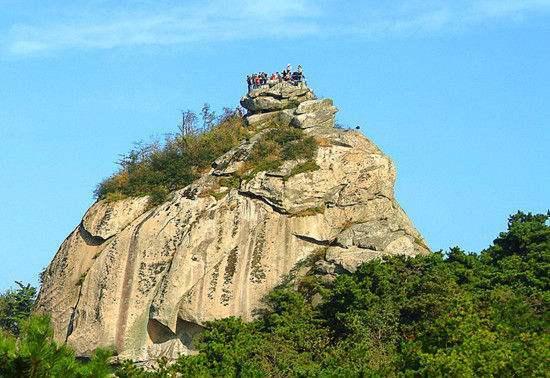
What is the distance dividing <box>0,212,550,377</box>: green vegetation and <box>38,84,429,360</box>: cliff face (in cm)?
128

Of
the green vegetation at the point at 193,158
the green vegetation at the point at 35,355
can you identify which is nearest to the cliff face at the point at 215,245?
the green vegetation at the point at 193,158

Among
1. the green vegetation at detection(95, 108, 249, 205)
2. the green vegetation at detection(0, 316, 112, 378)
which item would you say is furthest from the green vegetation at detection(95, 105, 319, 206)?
the green vegetation at detection(0, 316, 112, 378)

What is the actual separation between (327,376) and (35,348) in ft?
45.9

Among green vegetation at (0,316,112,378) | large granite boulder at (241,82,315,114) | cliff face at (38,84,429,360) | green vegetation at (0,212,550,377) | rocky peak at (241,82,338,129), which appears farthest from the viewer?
large granite boulder at (241,82,315,114)

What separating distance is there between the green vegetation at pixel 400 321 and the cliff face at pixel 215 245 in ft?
4.20

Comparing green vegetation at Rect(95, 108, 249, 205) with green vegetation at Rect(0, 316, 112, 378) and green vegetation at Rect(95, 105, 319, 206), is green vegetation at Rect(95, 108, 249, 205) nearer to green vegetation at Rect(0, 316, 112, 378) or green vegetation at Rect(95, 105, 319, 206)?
green vegetation at Rect(95, 105, 319, 206)

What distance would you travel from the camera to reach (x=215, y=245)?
161ft

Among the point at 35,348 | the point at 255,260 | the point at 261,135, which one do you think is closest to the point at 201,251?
the point at 255,260

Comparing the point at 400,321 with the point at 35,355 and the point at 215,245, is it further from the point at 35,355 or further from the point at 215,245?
the point at 35,355

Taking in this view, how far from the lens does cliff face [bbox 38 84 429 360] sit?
4841cm

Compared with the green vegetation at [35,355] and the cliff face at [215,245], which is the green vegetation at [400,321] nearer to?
the cliff face at [215,245]

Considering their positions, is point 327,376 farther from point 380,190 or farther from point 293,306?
point 380,190

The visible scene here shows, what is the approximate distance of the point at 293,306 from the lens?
4753cm

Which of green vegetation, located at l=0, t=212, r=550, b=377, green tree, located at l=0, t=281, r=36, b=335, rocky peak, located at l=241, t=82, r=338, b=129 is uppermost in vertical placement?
rocky peak, located at l=241, t=82, r=338, b=129
